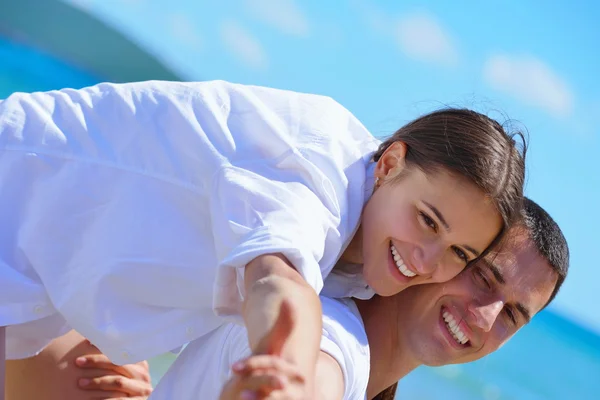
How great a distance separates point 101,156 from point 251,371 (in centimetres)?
95

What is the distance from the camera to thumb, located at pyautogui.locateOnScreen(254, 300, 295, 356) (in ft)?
4.85

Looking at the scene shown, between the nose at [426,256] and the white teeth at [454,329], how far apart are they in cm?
47

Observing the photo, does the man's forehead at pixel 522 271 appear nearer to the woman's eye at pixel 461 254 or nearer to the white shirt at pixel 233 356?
the woman's eye at pixel 461 254

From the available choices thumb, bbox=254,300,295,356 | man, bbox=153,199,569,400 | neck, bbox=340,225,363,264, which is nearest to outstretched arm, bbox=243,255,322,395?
thumb, bbox=254,300,295,356

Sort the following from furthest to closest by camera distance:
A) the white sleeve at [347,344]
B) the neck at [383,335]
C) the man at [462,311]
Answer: the neck at [383,335], the man at [462,311], the white sleeve at [347,344]

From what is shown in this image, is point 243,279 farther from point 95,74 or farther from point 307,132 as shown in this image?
point 95,74

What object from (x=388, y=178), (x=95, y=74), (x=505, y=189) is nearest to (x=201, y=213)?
(x=388, y=178)

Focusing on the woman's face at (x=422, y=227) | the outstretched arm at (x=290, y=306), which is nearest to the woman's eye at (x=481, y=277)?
the woman's face at (x=422, y=227)

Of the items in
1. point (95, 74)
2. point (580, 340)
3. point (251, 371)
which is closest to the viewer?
point (251, 371)

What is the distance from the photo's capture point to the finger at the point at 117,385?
2.86 m

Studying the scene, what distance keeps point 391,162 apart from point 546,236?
0.63 m

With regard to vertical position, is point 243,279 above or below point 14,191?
above

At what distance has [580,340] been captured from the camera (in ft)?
50.3

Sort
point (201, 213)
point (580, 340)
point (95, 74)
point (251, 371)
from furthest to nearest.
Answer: point (580, 340)
point (95, 74)
point (201, 213)
point (251, 371)
